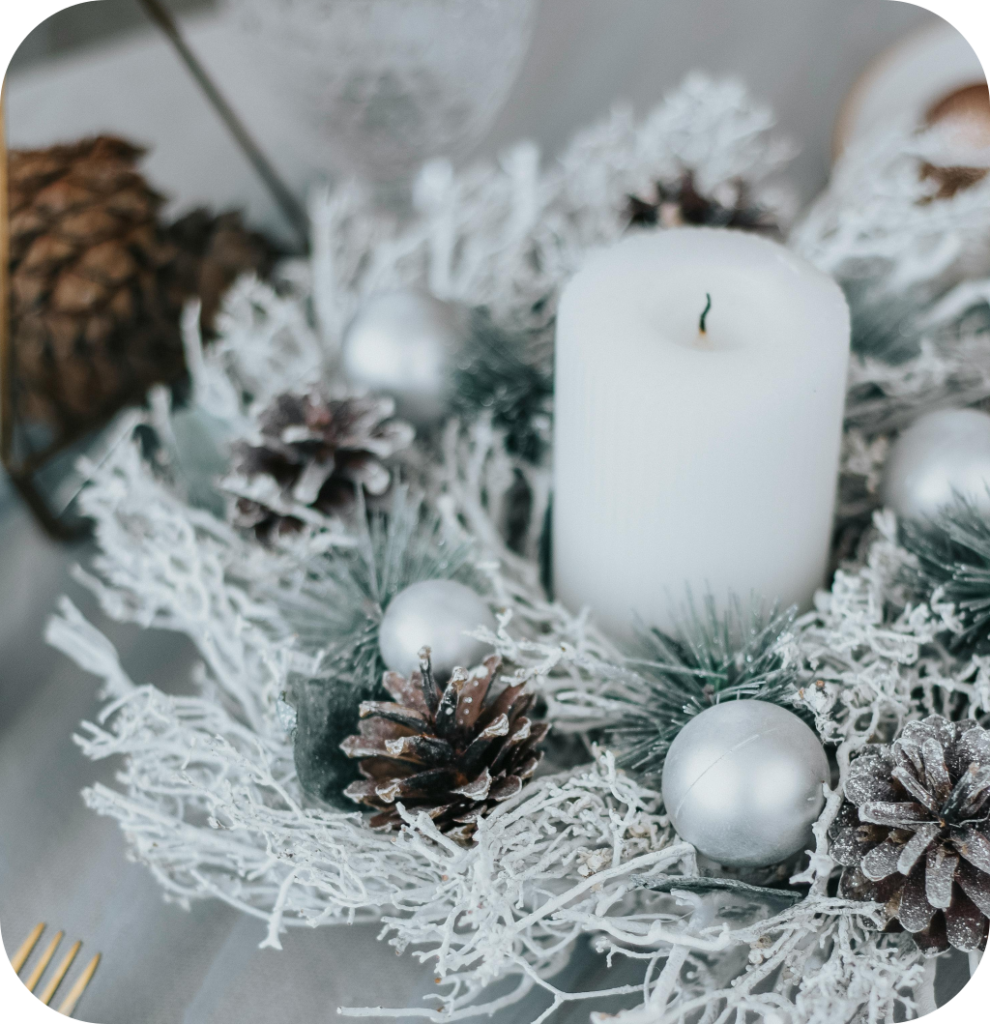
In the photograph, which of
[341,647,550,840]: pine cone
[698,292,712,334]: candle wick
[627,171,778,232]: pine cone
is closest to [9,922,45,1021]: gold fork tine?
[341,647,550,840]: pine cone

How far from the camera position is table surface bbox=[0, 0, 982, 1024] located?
0.43m

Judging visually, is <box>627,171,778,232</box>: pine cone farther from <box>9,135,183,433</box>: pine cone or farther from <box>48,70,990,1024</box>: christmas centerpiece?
<box>9,135,183,433</box>: pine cone

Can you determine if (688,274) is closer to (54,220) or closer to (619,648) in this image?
(619,648)

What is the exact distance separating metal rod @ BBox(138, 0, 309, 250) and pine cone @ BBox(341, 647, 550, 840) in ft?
1.66

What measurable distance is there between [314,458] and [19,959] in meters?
0.26

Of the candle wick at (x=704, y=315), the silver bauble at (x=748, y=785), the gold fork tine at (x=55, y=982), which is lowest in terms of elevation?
the silver bauble at (x=748, y=785)


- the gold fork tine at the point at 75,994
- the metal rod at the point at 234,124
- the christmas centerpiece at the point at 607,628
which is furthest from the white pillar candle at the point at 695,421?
the metal rod at the point at 234,124

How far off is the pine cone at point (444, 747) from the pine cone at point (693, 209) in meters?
0.33

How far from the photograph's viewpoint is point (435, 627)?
434mm

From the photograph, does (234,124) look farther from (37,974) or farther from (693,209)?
(37,974)

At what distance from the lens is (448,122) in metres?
0.72

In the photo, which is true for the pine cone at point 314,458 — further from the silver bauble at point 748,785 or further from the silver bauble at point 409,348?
the silver bauble at point 748,785

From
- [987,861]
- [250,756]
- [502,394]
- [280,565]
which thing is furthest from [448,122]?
[987,861]

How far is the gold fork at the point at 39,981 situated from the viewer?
1.33 feet
